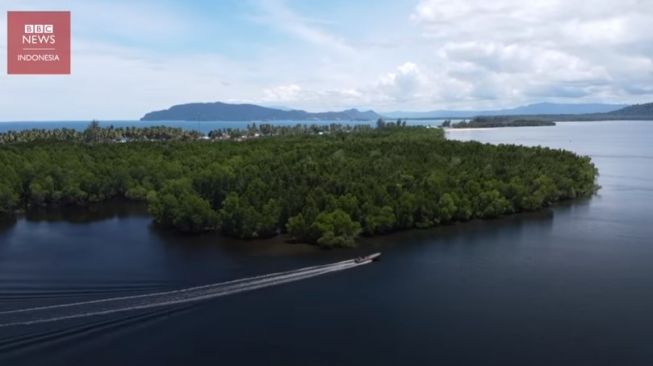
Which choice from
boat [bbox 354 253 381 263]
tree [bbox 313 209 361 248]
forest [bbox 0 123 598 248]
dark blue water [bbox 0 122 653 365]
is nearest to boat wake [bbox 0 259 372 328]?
dark blue water [bbox 0 122 653 365]

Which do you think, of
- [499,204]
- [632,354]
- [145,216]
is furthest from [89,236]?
[632,354]

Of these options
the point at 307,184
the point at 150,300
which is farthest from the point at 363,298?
the point at 307,184

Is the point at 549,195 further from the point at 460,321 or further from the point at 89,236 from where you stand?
the point at 89,236

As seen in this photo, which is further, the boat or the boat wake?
the boat

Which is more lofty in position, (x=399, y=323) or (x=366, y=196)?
(x=366, y=196)

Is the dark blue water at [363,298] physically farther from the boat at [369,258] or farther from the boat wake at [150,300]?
the boat at [369,258]

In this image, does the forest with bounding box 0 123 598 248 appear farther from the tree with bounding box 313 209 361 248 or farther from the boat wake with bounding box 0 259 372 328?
the boat wake with bounding box 0 259 372 328

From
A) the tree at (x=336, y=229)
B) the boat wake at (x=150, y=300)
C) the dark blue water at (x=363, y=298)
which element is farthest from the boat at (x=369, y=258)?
the tree at (x=336, y=229)

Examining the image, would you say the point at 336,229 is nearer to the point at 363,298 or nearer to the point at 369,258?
the point at 369,258
